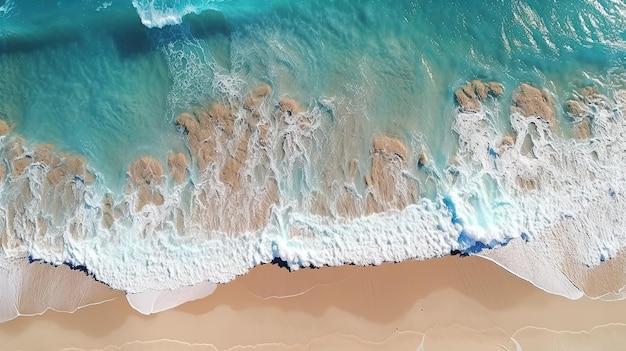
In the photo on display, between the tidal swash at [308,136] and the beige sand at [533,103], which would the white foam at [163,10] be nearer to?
the tidal swash at [308,136]

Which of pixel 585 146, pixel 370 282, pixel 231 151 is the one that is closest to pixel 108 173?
pixel 231 151

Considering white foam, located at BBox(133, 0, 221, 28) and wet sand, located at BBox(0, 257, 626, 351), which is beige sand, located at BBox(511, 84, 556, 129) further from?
white foam, located at BBox(133, 0, 221, 28)

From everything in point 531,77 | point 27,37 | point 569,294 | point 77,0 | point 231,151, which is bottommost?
point 569,294

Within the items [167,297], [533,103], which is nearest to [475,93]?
[533,103]

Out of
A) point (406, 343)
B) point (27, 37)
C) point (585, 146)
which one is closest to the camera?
point (406, 343)

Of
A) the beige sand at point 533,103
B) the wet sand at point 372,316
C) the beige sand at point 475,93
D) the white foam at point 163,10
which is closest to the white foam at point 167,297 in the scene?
the wet sand at point 372,316

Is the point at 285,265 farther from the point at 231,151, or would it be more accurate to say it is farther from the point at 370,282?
the point at 231,151

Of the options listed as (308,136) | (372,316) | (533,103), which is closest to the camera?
(372,316)

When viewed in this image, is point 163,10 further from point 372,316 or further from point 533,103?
point 533,103
